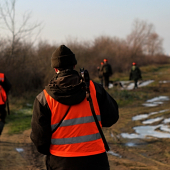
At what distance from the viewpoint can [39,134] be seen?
2498mm

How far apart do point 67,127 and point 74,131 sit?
0.24ft

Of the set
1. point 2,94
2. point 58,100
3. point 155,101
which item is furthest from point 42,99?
point 155,101

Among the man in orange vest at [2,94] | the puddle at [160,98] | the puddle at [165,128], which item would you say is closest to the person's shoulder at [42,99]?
the man in orange vest at [2,94]

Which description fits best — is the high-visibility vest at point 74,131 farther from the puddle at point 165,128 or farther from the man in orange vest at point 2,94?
the puddle at point 165,128

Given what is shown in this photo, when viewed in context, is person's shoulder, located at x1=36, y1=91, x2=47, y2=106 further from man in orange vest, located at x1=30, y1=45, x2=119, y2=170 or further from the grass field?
the grass field

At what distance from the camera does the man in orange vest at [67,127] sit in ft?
8.00

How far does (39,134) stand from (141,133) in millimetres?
5159

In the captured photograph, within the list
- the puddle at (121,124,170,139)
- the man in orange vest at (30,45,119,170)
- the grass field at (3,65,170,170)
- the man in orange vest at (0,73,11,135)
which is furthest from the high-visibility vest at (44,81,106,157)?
the puddle at (121,124,170,139)

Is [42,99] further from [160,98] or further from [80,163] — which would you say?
[160,98]

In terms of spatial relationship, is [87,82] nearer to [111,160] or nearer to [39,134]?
[39,134]

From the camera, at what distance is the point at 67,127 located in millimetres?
2465

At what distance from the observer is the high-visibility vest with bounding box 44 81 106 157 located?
96.5 inches

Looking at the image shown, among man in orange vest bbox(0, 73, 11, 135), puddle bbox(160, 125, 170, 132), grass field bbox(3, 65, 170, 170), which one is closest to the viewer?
grass field bbox(3, 65, 170, 170)

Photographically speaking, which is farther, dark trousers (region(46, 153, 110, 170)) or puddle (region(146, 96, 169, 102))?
puddle (region(146, 96, 169, 102))
